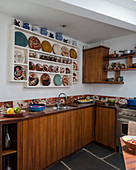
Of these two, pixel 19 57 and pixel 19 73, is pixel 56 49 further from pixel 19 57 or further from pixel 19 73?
pixel 19 73

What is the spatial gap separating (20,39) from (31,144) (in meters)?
1.83

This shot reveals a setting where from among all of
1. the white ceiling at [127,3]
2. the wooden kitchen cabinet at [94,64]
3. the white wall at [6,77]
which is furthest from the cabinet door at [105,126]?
the white ceiling at [127,3]

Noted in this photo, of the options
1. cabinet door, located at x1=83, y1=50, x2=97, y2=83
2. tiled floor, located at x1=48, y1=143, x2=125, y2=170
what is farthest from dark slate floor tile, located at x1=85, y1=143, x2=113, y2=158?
cabinet door, located at x1=83, y1=50, x2=97, y2=83

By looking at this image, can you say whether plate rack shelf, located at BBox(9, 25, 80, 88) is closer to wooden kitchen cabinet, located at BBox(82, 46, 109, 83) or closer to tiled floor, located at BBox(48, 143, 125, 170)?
wooden kitchen cabinet, located at BBox(82, 46, 109, 83)

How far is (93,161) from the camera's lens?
8.82 ft

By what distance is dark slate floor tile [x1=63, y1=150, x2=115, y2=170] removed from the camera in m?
2.49

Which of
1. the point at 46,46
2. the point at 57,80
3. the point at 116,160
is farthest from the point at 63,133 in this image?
the point at 46,46

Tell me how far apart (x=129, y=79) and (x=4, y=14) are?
2.96 m

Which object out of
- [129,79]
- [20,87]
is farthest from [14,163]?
[129,79]

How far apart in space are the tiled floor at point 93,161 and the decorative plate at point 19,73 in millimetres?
1673

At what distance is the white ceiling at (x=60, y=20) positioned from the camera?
226cm

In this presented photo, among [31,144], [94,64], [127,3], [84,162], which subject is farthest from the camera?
[94,64]

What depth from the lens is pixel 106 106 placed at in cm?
321

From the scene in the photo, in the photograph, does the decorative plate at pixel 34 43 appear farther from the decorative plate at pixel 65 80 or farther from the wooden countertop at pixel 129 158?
the wooden countertop at pixel 129 158
